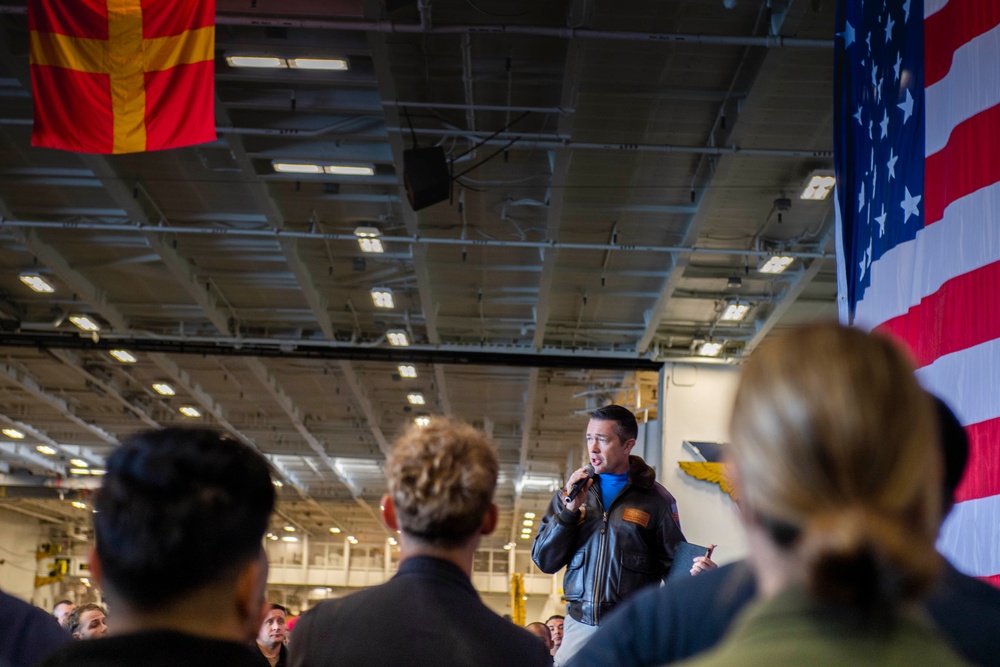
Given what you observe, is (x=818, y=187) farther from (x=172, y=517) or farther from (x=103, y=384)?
(x=103, y=384)

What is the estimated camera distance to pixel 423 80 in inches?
413

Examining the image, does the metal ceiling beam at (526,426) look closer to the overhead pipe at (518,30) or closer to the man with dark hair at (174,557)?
the overhead pipe at (518,30)

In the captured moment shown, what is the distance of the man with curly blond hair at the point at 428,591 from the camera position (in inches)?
78.3

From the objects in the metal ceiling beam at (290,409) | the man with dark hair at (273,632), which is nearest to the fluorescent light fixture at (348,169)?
the man with dark hair at (273,632)

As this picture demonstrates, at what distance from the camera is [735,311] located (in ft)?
54.3

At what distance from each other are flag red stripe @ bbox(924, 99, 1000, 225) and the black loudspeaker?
6301 mm

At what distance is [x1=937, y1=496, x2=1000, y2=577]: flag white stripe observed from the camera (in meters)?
4.01

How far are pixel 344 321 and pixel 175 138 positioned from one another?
1115cm

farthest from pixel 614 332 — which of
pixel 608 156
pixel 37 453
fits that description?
pixel 37 453

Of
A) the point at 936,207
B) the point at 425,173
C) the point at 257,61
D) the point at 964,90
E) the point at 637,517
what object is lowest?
the point at 637,517

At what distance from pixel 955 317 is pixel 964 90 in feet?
3.37

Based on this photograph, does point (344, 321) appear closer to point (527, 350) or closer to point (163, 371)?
point (527, 350)

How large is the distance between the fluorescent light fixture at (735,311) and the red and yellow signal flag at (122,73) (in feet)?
35.7

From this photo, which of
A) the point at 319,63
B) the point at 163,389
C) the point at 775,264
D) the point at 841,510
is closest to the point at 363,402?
the point at 163,389
